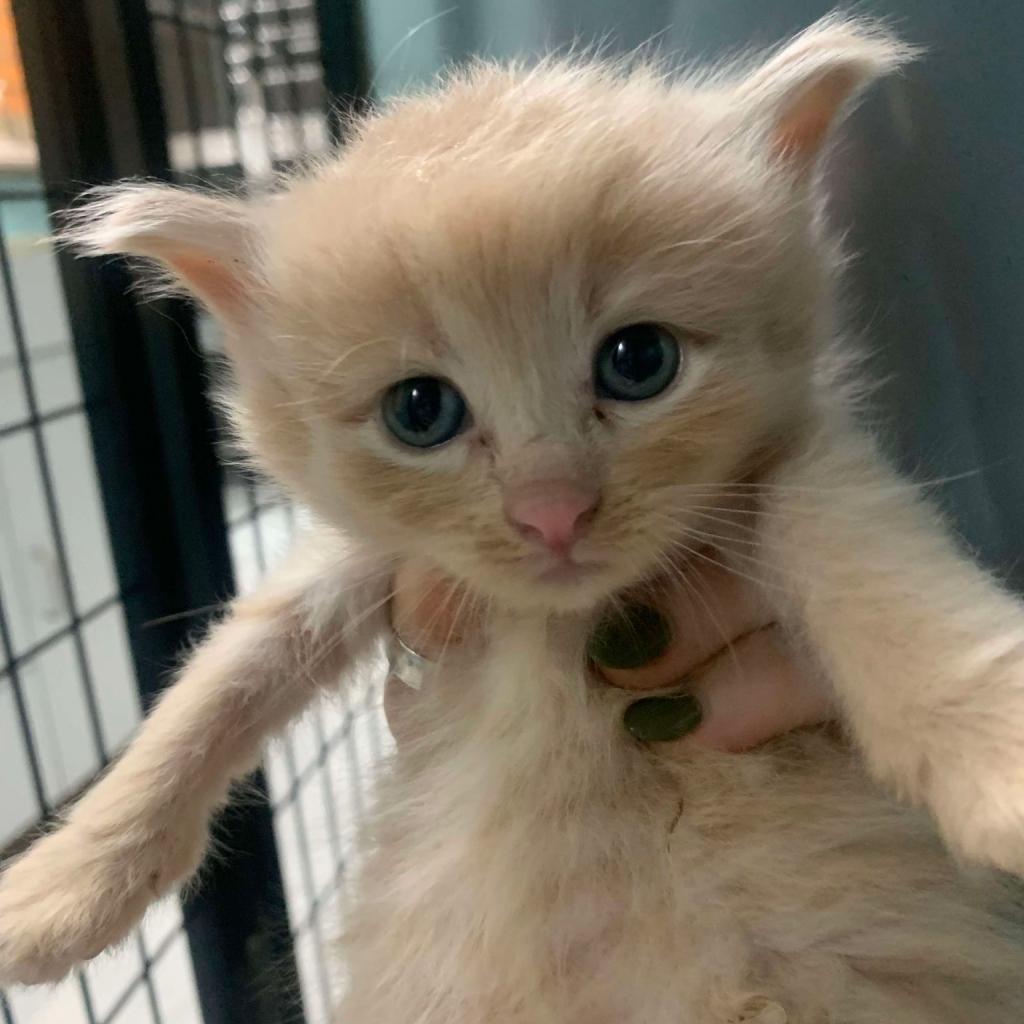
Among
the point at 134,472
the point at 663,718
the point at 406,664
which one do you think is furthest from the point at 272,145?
the point at 663,718

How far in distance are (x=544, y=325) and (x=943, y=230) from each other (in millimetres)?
448

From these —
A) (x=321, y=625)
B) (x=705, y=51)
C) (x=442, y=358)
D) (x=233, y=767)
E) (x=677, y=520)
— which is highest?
(x=705, y=51)

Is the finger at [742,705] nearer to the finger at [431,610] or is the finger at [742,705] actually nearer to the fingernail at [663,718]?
the fingernail at [663,718]

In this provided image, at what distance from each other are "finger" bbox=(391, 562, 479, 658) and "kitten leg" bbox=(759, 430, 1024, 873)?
0.29 meters

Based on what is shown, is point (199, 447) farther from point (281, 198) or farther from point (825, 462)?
point (825, 462)

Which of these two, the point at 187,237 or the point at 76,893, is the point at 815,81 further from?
the point at 76,893

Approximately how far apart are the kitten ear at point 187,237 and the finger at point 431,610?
0.30 metres

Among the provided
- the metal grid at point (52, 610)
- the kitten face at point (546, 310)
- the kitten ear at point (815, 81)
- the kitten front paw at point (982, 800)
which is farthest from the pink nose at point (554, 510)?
the metal grid at point (52, 610)

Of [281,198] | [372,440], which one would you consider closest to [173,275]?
[281,198]

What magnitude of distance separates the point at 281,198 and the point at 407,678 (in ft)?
1.62

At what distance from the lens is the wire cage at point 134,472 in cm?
114

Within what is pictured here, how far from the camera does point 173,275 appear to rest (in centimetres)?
98

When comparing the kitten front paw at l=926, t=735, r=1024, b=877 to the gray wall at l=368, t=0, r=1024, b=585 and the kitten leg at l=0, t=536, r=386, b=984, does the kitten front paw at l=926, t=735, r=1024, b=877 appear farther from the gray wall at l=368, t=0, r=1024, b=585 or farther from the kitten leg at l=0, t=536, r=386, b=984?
the kitten leg at l=0, t=536, r=386, b=984

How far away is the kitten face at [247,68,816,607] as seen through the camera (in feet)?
2.49
